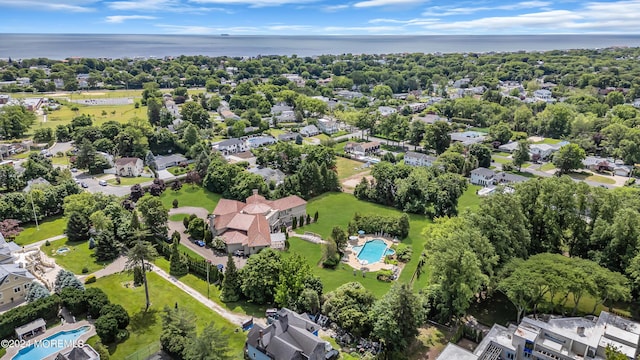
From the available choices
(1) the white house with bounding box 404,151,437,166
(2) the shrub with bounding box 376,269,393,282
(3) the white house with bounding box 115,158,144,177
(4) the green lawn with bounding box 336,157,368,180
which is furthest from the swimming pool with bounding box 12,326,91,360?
(1) the white house with bounding box 404,151,437,166

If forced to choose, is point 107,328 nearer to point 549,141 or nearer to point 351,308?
point 351,308

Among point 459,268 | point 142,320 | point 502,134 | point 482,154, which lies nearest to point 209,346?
point 142,320

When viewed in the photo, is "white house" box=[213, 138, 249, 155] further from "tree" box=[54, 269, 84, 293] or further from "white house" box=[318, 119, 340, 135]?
"tree" box=[54, 269, 84, 293]

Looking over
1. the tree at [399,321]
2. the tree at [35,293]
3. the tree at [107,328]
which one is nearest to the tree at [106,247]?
the tree at [35,293]

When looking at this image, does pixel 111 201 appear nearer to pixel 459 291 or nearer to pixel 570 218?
pixel 459 291

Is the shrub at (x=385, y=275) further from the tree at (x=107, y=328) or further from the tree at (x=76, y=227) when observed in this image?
the tree at (x=76, y=227)
